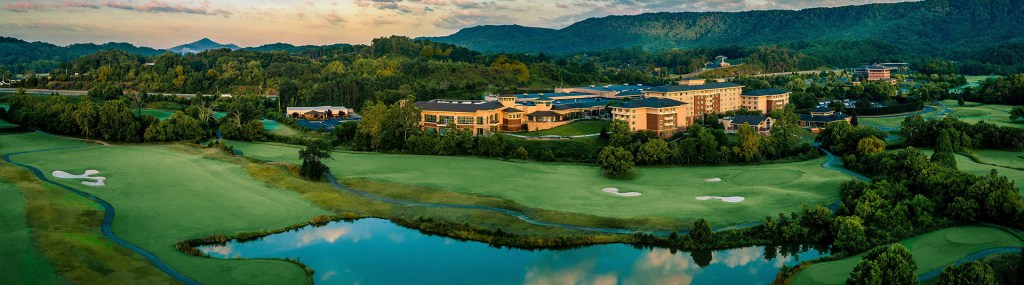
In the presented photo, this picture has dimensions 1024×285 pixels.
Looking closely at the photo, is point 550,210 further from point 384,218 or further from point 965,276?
point 965,276

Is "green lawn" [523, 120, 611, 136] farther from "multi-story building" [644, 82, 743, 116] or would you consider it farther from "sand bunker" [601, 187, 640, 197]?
"sand bunker" [601, 187, 640, 197]

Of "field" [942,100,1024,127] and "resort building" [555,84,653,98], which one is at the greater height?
"resort building" [555,84,653,98]

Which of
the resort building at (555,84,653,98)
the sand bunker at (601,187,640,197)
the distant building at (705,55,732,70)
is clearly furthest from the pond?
the distant building at (705,55,732,70)

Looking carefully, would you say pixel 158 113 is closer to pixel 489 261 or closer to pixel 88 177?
pixel 88 177

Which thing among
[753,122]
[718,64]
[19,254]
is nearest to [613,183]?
[753,122]

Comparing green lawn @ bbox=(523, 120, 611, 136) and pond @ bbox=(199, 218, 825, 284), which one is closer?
pond @ bbox=(199, 218, 825, 284)

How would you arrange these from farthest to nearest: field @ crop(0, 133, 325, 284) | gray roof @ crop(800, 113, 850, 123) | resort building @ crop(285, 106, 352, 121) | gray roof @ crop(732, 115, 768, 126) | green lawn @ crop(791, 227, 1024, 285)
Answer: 1. resort building @ crop(285, 106, 352, 121)
2. gray roof @ crop(800, 113, 850, 123)
3. gray roof @ crop(732, 115, 768, 126)
4. field @ crop(0, 133, 325, 284)
5. green lawn @ crop(791, 227, 1024, 285)
